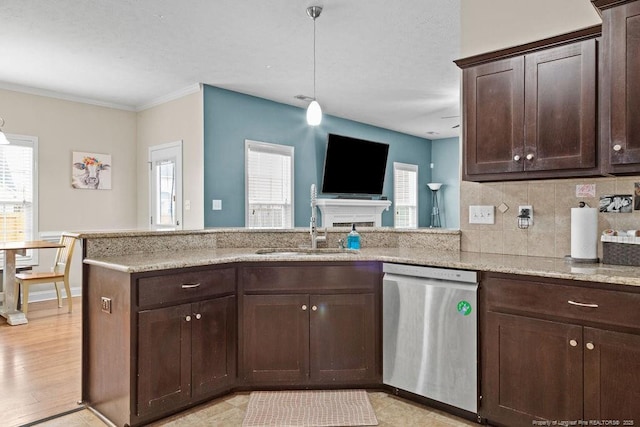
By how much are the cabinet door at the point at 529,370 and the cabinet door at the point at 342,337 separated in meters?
0.71

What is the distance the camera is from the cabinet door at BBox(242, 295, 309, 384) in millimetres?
2693

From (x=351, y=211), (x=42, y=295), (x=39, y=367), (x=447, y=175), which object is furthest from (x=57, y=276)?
(x=447, y=175)

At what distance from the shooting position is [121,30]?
11.9ft

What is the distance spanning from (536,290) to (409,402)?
1071 millimetres

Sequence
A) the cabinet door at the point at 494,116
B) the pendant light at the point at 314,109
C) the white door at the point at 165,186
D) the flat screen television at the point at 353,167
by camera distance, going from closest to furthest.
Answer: the cabinet door at the point at 494,116 → the pendant light at the point at 314,109 → the white door at the point at 165,186 → the flat screen television at the point at 353,167

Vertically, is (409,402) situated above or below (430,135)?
below

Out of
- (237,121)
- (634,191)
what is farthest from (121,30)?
(634,191)

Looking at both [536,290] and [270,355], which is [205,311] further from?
[536,290]

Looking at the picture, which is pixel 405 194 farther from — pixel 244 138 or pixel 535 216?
pixel 535 216

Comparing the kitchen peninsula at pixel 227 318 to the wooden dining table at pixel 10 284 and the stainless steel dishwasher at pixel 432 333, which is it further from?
the wooden dining table at pixel 10 284

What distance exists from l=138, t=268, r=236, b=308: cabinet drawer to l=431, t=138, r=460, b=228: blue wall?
7.08m

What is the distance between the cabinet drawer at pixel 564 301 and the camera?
184 centimetres

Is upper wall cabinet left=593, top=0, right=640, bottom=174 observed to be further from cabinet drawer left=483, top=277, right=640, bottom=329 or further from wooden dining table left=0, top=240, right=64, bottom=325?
wooden dining table left=0, top=240, right=64, bottom=325

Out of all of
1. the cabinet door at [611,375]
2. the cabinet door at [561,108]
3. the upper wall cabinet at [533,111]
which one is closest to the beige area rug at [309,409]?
the cabinet door at [611,375]
